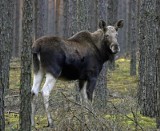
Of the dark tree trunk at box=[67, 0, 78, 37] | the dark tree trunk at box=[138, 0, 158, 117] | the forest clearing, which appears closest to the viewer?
the forest clearing

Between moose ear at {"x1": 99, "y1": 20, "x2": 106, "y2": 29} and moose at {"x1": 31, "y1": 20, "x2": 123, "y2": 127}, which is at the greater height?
moose ear at {"x1": 99, "y1": 20, "x2": 106, "y2": 29}

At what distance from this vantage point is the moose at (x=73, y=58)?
8781 mm

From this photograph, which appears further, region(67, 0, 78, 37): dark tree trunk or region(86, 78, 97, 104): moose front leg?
region(67, 0, 78, 37): dark tree trunk

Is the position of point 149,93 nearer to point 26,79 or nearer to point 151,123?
point 151,123

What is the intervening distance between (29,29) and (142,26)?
4.92 meters

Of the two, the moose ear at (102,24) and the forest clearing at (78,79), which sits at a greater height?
the moose ear at (102,24)

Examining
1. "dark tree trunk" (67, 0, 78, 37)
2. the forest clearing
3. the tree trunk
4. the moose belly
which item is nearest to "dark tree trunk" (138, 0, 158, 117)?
the forest clearing

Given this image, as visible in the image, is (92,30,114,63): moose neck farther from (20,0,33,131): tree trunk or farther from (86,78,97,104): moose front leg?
(20,0,33,131): tree trunk

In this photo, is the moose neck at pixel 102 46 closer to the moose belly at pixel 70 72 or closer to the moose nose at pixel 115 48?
the moose nose at pixel 115 48

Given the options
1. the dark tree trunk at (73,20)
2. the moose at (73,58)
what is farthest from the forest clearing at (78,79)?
the dark tree trunk at (73,20)

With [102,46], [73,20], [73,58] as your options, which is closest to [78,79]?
[73,58]

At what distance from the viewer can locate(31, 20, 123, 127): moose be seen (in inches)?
346

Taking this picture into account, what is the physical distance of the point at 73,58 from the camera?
30.3 ft

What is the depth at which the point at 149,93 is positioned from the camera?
9688 millimetres
